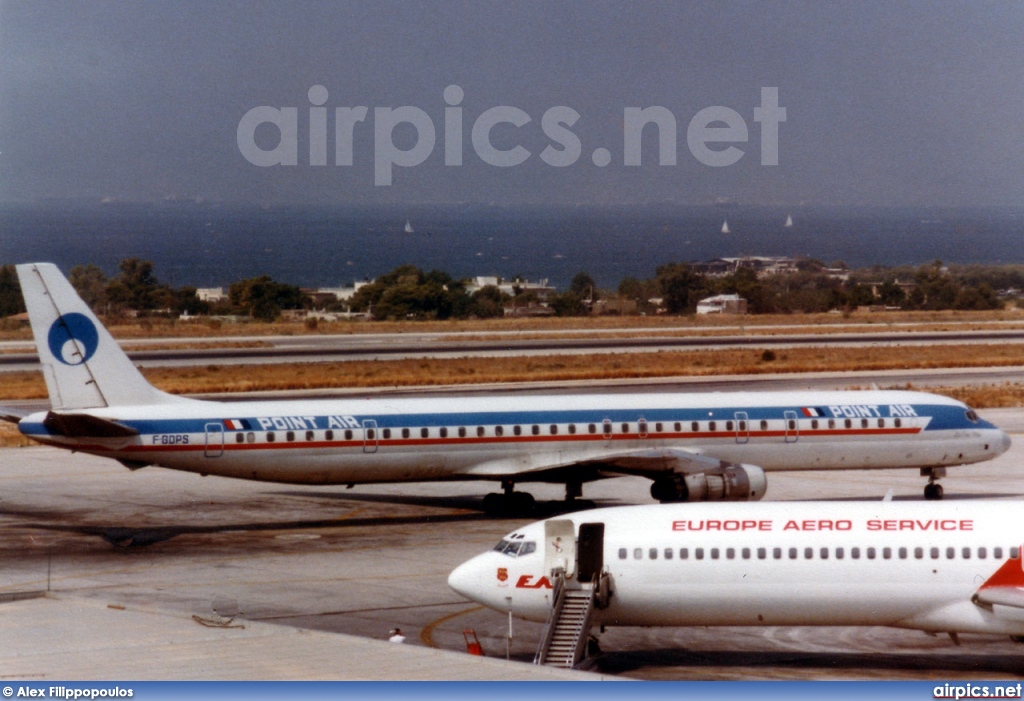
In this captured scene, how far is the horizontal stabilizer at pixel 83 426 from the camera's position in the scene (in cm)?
4469

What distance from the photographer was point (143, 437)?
149 ft

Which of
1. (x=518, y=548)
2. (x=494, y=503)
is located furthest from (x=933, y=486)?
(x=518, y=548)

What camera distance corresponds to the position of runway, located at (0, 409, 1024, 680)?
31484 millimetres

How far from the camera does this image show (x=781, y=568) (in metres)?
29.8

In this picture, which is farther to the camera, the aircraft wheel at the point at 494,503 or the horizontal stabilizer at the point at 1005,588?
the aircraft wheel at the point at 494,503

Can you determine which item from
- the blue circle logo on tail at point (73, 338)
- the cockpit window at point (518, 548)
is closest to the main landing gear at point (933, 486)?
the cockpit window at point (518, 548)

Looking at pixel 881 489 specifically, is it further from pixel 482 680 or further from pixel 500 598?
pixel 482 680

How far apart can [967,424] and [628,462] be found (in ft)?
44.2

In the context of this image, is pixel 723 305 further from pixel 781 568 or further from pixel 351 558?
pixel 781 568

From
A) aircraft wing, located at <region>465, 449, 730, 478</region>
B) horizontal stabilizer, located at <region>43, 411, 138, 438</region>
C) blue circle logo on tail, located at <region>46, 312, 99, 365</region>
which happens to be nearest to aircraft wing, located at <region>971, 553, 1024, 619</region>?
aircraft wing, located at <region>465, 449, 730, 478</region>

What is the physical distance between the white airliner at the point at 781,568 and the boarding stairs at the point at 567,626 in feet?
0.25

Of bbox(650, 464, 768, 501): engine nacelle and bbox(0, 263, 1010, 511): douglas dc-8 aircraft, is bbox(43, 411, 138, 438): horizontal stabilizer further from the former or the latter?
bbox(650, 464, 768, 501): engine nacelle

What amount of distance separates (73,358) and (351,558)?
12.2 metres

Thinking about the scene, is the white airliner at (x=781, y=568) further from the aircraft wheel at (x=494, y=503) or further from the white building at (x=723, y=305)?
the white building at (x=723, y=305)
